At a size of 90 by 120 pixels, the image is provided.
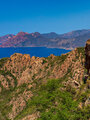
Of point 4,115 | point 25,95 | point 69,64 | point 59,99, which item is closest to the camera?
point 59,99

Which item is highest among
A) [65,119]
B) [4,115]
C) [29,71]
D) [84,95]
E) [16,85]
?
[84,95]

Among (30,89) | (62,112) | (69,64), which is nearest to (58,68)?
(69,64)

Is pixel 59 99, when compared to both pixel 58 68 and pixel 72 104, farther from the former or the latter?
pixel 58 68

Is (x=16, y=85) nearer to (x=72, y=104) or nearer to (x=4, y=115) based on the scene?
(x=4, y=115)

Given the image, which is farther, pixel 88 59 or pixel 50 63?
pixel 50 63

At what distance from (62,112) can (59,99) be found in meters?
9.58

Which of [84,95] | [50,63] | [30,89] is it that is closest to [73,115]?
[84,95]

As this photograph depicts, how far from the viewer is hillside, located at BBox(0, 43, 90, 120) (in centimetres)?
4359

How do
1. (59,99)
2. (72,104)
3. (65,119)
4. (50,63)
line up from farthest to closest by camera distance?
(50,63), (59,99), (72,104), (65,119)

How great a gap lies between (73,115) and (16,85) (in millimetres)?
153619

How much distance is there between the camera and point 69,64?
16075 centimetres

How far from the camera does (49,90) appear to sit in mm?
59094

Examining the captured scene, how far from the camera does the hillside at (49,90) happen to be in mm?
43594

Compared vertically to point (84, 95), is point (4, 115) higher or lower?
lower
